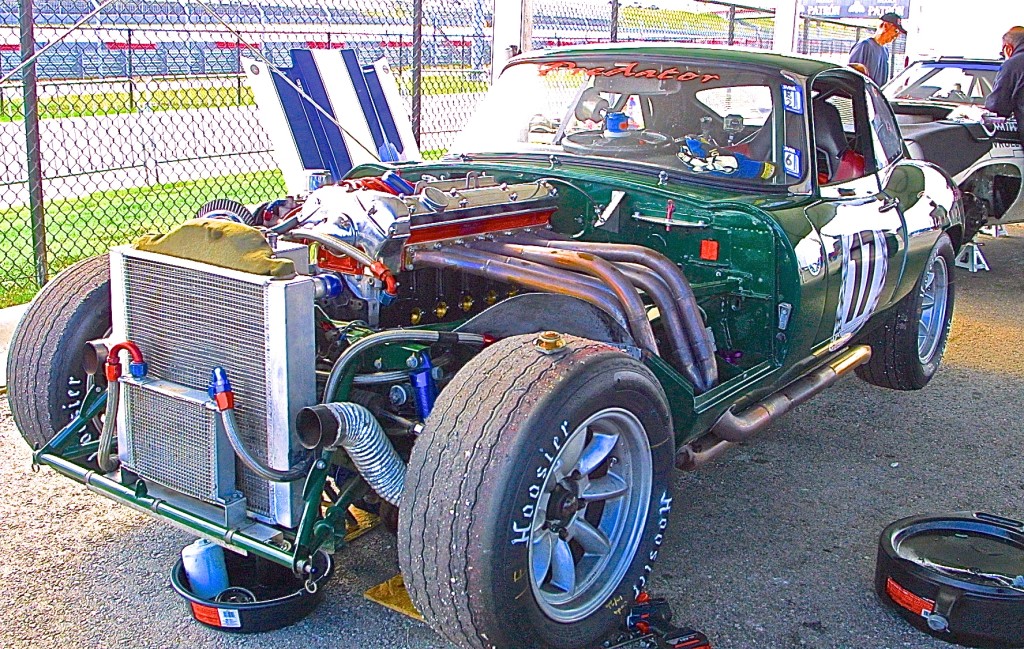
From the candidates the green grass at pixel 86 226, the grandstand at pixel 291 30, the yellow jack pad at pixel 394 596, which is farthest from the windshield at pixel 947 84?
the yellow jack pad at pixel 394 596

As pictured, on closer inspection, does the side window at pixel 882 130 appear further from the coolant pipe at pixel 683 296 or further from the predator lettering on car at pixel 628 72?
the coolant pipe at pixel 683 296

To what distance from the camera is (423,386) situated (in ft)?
11.1

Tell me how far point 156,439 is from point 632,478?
58.6 inches

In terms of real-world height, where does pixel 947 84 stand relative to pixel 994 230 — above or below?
above

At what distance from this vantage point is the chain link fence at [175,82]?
8125mm

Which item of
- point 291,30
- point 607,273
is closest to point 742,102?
point 607,273

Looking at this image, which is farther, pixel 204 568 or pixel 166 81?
pixel 166 81

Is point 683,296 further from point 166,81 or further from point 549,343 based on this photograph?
point 166,81

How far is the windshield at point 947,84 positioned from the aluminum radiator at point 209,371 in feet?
28.0

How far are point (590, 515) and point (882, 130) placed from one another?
3133 millimetres

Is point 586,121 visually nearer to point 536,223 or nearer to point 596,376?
point 536,223

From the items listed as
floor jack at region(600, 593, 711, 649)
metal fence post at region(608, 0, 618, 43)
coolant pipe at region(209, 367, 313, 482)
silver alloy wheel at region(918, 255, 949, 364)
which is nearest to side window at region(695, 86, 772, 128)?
silver alloy wheel at region(918, 255, 949, 364)

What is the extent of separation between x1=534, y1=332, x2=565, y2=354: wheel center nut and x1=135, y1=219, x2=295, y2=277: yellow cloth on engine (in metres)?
0.74

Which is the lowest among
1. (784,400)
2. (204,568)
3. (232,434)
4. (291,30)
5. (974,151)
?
(204,568)
